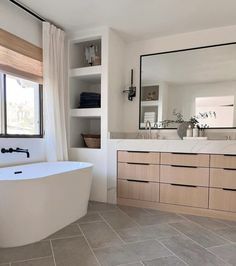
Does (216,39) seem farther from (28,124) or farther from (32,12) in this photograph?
(28,124)

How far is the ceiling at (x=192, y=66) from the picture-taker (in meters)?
2.93

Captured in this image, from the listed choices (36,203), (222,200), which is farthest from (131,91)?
(36,203)

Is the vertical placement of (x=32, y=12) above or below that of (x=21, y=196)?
above

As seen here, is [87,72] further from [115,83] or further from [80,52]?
[80,52]

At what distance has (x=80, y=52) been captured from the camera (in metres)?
3.51

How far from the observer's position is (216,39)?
9.75 feet

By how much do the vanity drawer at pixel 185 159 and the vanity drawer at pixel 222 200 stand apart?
1.07 ft

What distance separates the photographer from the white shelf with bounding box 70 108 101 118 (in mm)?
3126

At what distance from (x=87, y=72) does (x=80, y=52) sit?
554mm

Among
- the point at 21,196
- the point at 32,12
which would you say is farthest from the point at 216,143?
the point at 32,12

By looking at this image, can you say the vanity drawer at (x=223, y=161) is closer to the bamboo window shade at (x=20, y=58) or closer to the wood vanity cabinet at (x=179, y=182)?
the wood vanity cabinet at (x=179, y=182)

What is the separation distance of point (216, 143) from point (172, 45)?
5.32 ft

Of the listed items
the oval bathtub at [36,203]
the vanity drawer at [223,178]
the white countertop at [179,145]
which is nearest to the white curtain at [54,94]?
the oval bathtub at [36,203]

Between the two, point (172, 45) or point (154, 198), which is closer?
point (154, 198)
